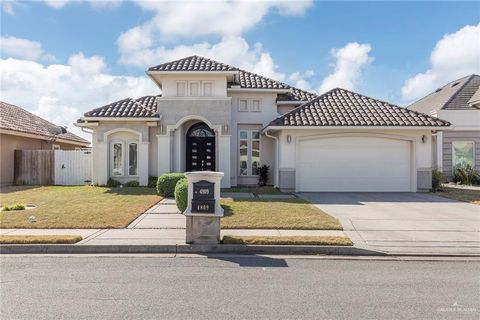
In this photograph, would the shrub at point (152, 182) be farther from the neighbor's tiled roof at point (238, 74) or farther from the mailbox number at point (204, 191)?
the mailbox number at point (204, 191)

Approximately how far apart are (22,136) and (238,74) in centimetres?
1282

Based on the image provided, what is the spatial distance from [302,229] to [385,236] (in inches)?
72.2

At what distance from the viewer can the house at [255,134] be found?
16.6 meters

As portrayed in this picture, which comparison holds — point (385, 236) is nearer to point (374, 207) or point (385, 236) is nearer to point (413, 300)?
point (413, 300)

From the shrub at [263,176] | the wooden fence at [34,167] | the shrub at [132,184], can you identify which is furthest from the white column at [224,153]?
the wooden fence at [34,167]

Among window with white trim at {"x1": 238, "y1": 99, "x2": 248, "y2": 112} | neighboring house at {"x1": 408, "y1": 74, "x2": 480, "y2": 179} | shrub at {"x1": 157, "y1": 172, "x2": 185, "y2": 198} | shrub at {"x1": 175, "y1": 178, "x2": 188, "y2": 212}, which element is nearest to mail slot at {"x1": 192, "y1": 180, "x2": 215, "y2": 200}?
shrub at {"x1": 175, "y1": 178, "x2": 188, "y2": 212}

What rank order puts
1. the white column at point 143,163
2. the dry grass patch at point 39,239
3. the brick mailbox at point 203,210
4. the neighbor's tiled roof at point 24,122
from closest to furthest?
the dry grass patch at point 39,239 → the brick mailbox at point 203,210 → the white column at point 143,163 → the neighbor's tiled roof at point 24,122

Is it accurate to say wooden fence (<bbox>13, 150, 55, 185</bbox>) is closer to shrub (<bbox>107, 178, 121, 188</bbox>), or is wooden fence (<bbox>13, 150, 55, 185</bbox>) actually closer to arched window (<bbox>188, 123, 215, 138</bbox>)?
shrub (<bbox>107, 178, 121, 188</bbox>)

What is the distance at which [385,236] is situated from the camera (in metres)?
8.22

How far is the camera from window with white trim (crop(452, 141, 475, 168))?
74.6 feet

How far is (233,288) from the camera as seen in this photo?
5191mm

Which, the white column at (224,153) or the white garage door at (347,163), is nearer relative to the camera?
the white garage door at (347,163)

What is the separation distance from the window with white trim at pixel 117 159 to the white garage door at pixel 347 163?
8.88 meters

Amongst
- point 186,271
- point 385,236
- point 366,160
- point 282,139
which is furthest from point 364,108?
point 186,271
